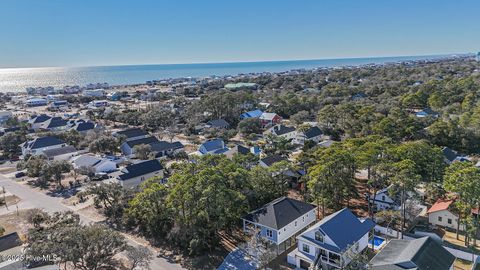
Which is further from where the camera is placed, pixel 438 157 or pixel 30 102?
pixel 30 102

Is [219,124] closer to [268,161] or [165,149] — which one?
[165,149]

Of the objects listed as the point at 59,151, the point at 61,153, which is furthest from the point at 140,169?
the point at 59,151

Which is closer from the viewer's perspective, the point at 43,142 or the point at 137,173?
the point at 137,173

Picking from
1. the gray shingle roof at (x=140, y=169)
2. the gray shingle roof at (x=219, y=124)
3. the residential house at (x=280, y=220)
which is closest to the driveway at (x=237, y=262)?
the residential house at (x=280, y=220)

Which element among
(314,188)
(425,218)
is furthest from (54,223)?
(425,218)

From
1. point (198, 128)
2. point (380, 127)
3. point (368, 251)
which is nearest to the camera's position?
point (368, 251)

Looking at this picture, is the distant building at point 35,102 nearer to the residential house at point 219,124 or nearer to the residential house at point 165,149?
the residential house at point 219,124

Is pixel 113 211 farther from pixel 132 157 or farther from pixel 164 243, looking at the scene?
pixel 132 157

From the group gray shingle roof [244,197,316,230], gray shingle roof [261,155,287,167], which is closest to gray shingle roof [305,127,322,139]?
gray shingle roof [261,155,287,167]
